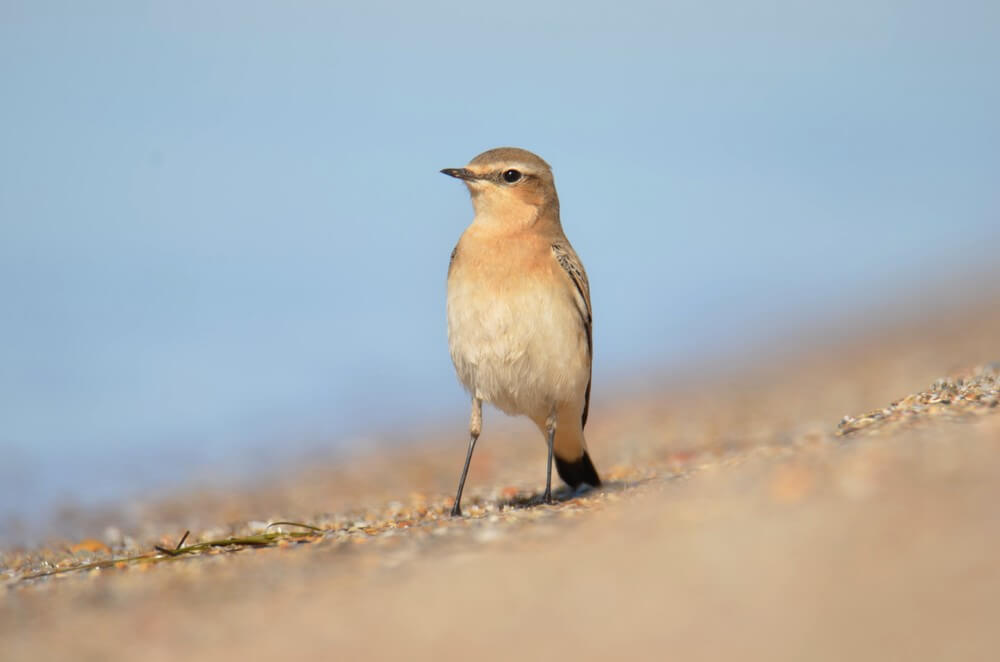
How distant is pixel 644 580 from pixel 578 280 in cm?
354

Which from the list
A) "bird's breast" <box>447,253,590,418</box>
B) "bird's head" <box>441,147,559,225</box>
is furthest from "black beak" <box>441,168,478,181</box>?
"bird's breast" <box>447,253,590,418</box>

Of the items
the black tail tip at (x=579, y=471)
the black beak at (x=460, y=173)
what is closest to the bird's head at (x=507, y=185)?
the black beak at (x=460, y=173)

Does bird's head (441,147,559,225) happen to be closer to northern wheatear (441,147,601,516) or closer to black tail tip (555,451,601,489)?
northern wheatear (441,147,601,516)

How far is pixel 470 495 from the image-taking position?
8.51m

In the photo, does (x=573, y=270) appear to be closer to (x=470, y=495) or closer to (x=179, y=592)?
(x=470, y=495)

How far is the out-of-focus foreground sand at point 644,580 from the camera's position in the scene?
139 inches

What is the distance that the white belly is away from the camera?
6758mm

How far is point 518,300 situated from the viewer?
6758mm

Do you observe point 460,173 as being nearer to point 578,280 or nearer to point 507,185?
point 507,185

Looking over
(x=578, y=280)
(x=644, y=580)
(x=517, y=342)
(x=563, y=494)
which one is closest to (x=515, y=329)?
(x=517, y=342)

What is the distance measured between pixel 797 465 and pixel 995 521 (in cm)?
111

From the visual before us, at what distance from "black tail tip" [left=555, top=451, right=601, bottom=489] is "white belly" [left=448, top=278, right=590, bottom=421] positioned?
1.02 m

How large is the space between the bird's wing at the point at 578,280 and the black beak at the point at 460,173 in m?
0.75

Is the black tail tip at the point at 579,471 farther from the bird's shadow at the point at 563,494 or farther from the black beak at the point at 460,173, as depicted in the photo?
the black beak at the point at 460,173
